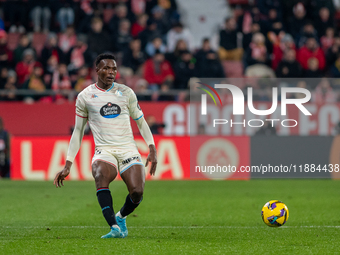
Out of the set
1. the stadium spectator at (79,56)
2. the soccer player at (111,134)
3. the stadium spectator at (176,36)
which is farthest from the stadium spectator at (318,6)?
the soccer player at (111,134)

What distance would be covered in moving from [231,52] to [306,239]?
40.5 feet

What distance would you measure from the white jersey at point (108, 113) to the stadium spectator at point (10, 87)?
9667 mm

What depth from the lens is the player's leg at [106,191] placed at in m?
6.62

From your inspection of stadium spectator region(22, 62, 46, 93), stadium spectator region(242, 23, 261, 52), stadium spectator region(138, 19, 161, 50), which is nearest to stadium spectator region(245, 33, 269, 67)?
stadium spectator region(242, 23, 261, 52)

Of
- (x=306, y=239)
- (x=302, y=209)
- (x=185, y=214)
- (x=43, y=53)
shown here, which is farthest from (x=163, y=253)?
→ (x=43, y=53)

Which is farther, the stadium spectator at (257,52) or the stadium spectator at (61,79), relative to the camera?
the stadium spectator at (257,52)

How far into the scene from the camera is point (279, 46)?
18.4m

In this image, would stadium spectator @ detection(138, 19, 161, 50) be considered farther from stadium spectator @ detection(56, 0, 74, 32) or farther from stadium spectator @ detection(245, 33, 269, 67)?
stadium spectator @ detection(245, 33, 269, 67)

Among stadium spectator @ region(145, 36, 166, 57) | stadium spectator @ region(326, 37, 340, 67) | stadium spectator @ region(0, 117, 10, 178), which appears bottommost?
stadium spectator @ region(0, 117, 10, 178)

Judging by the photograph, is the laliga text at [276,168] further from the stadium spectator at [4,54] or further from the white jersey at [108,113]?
the white jersey at [108,113]

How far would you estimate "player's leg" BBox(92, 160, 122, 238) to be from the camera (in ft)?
21.7

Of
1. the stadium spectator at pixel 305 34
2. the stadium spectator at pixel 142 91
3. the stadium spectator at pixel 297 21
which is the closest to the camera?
the stadium spectator at pixel 142 91

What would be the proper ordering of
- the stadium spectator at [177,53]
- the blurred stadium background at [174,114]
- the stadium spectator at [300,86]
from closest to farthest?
the blurred stadium background at [174,114], the stadium spectator at [300,86], the stadium spectator at [177,53]

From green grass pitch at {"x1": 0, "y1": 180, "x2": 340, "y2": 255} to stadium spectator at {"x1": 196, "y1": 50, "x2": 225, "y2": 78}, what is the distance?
392 cm
